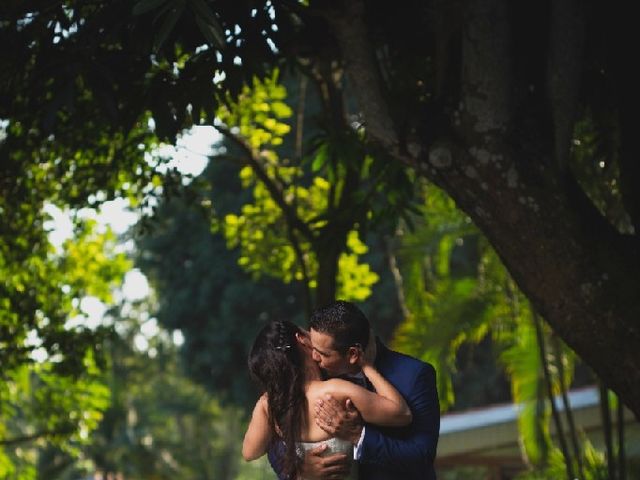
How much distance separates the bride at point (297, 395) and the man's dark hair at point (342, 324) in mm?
72

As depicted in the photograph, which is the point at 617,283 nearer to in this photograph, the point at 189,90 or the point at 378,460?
the point at 378,460

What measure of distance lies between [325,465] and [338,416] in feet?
0.78

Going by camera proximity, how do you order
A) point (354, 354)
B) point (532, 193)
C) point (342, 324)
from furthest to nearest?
point (532, 193), point (354, 354), point (342, 324)

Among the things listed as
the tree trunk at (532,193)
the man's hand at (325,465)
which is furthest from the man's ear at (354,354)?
the tree trunk at (532,193)

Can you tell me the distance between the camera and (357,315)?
4801 millimetres

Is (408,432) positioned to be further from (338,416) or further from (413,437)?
(338,416)

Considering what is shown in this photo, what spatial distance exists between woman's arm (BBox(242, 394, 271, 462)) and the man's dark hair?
51 cm

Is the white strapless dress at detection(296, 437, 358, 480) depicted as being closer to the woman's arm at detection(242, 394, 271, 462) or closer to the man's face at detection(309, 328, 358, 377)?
the woman's arm at detection(242, 394, 271, 462)

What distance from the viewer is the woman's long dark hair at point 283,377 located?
195 inches

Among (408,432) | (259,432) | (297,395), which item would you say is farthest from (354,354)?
(259,432)

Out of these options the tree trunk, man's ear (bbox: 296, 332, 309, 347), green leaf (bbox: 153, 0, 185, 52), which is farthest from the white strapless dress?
green leaf (bbox: 153, 0, 185, 52)

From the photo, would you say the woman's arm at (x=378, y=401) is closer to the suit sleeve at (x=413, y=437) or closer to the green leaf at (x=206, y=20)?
the suit sleeve at (x=413, y=437)

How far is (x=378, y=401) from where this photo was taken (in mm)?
4863

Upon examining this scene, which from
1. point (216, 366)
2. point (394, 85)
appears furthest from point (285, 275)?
point (216, 366)
